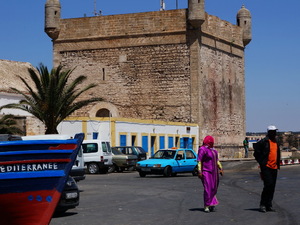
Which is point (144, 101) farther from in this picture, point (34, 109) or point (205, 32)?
point (34, 109)

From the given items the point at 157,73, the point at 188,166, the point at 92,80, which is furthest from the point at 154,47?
the point at 188,166

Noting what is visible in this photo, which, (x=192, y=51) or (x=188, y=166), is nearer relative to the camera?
(x=188, y=166)

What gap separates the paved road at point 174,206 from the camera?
13633 millimetres

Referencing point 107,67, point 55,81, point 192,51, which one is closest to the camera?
point 55,81

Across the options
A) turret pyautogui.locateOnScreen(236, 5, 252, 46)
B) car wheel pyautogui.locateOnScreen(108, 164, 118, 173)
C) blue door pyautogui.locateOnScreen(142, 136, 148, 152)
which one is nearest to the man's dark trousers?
car wheel pyautogui.locateOnScreen(108, 164, 118, 173)

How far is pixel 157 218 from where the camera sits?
1402 centimetres

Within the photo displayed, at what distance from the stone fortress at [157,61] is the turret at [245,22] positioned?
156 centimetres

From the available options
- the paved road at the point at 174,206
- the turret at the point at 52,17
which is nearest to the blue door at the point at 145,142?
the turret at the point at 52,17

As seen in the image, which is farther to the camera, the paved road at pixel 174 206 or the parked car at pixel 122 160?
the parked car at pixel 122 160

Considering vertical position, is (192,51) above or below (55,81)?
above

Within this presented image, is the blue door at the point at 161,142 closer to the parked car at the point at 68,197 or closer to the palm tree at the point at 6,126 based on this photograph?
the palm tree at the point at 6,126

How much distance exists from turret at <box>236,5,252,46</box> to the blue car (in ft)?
89.9

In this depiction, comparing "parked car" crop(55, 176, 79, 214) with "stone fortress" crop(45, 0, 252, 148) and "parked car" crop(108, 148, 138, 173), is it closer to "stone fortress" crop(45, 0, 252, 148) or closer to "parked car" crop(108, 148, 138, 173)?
"parked car" crop(108, 148, 138, 173)

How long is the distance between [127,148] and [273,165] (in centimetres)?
2380
